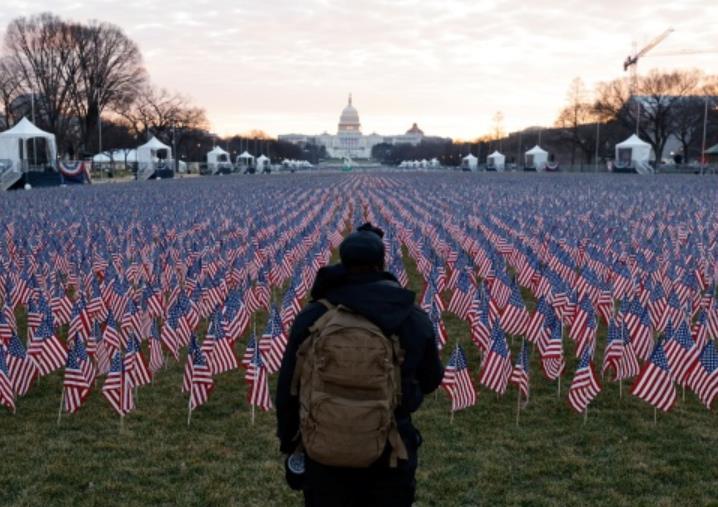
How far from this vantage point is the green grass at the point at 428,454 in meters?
6.27

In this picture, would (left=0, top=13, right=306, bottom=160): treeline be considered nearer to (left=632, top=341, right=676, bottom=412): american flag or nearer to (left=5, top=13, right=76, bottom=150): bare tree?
(left=5, top=13, right=76, bottom=150): bare tree

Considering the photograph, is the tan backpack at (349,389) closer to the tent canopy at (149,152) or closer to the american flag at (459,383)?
the american flag at (459,383)

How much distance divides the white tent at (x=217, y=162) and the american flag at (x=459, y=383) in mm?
83640

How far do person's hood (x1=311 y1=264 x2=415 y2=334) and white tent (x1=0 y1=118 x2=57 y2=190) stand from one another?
47934 millimetres

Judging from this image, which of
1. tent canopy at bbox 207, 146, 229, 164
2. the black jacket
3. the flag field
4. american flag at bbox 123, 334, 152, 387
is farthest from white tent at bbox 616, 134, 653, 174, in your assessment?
the black jacket

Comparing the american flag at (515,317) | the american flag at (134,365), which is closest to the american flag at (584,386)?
the american flag at (515,317)

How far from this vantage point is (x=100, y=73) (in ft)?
244

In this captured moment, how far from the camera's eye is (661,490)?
6.32 metres

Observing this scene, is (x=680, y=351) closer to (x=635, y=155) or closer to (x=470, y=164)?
(x=635, y=155)

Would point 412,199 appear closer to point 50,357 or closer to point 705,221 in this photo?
point 705,221

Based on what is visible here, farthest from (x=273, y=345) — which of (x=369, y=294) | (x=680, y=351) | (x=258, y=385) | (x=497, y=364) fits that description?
(x=369, y=294)

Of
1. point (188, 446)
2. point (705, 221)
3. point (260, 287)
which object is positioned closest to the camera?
point (188, 446)

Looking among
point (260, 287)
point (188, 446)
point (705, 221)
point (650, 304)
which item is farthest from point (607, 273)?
point (705, 221)

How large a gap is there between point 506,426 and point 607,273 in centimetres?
685
